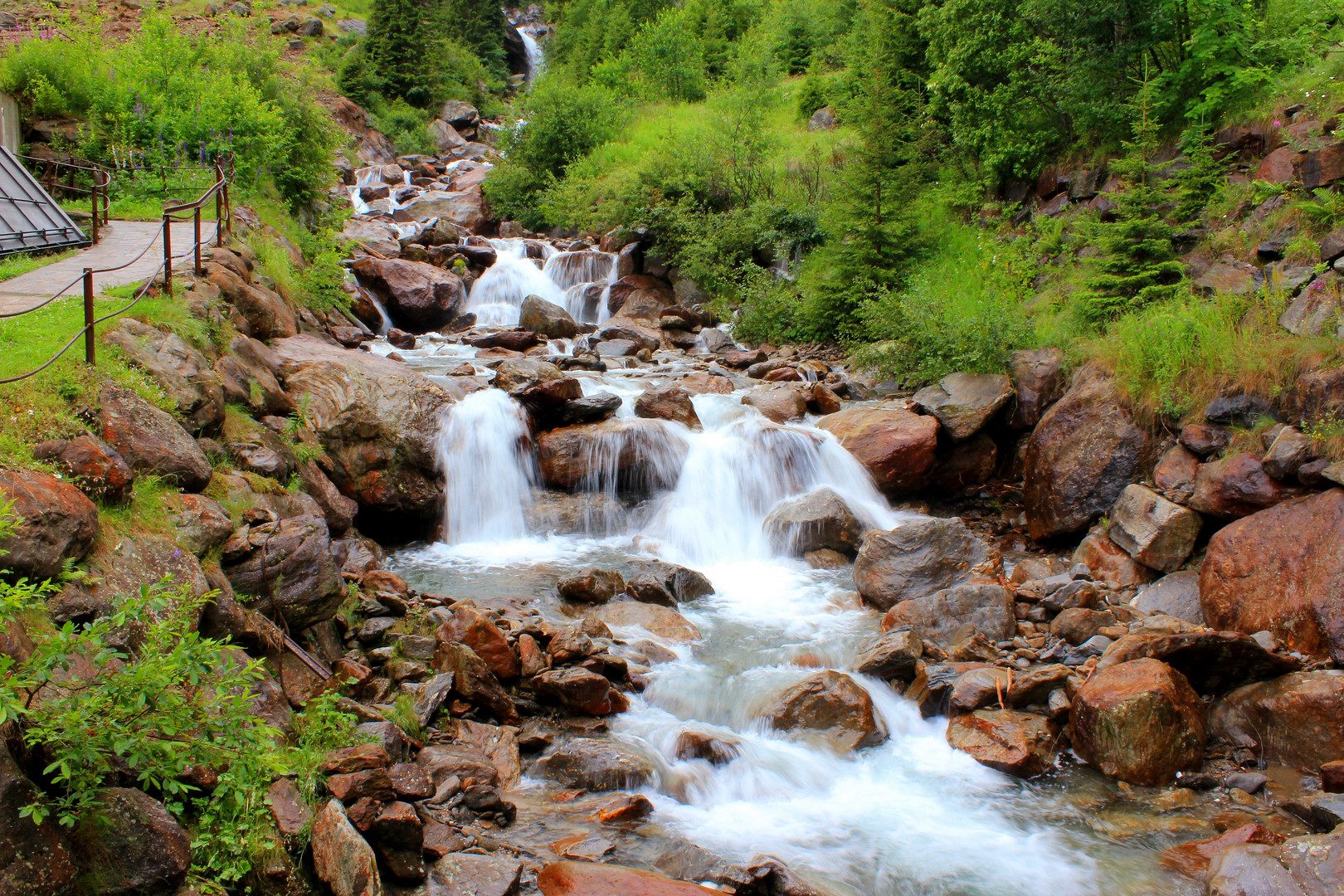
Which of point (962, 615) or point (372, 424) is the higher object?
point (372, 424)

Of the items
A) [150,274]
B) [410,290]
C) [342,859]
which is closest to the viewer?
[342,859]

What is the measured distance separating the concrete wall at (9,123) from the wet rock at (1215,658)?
18.3 meters

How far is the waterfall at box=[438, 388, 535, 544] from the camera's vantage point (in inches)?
450

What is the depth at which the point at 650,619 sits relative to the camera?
8.70 meters

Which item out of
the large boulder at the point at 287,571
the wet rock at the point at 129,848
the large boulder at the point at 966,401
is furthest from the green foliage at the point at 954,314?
the wet rock at the point at 129,848

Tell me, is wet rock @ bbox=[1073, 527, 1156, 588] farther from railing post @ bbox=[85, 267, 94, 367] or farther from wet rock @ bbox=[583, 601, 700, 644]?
railing post @ bbox=[85, 267, 94, 367]

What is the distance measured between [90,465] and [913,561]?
7885 millimetres

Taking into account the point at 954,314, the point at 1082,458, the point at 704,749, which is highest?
the point at 954,314

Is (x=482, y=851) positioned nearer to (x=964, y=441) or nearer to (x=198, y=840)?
(x=198, y=840)

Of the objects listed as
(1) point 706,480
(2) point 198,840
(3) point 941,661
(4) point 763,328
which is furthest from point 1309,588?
(4) point 763,328

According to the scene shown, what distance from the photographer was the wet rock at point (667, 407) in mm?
13273

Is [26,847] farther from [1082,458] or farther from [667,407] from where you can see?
[1082,458]

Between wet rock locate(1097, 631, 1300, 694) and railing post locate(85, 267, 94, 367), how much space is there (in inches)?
337

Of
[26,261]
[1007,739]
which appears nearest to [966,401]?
[1007,739]
